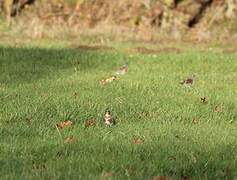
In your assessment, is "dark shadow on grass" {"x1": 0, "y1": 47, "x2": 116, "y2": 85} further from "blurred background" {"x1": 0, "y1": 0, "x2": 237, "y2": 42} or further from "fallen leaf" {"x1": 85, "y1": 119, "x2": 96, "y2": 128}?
"blurred background" {"x1": 0, "y1": 0, "x2": 237, "y2": 42}

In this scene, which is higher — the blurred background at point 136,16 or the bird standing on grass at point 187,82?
the bird standing on grass at point 187,82

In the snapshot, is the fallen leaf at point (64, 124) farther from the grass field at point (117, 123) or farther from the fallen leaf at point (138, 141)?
the fallen leaf at point (138, 141)

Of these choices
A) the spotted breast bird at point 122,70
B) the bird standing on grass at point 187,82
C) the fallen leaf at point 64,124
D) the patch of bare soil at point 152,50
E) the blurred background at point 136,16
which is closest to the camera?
the fallen leaf at point 64,124

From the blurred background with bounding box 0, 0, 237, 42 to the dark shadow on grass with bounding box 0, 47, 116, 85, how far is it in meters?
7.09

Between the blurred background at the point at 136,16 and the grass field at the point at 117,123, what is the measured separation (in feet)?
29.5

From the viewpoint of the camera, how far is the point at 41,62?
11625 mm

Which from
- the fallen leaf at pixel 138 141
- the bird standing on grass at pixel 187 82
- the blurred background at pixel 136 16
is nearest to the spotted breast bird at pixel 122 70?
the bird standing on grass at pixel 187 82

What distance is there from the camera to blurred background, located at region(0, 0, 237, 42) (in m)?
20.5

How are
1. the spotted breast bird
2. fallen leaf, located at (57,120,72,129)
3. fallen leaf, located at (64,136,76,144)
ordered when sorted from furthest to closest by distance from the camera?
the spotted breast bird
fallen leaf, located at (57,120,72,129)
fallen leaf, located at (64,136,76,144)

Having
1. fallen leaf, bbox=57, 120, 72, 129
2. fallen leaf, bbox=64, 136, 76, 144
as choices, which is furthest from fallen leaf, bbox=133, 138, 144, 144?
fallen leaf, bbox=57, 120, 72, 129

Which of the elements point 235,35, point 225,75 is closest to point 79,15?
point 235,35

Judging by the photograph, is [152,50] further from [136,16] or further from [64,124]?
[64,124]

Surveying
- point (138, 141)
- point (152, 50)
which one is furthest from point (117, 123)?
point (152, 50)

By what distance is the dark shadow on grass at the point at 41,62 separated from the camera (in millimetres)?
10060
